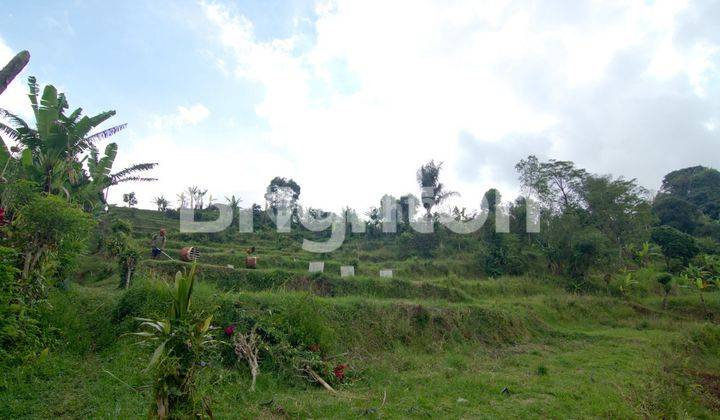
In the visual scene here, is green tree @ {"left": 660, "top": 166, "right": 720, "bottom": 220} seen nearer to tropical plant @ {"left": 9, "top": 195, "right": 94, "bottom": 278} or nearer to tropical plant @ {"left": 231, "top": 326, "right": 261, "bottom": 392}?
tropical plant @ {"left": 231, "top": 326, "right": 261, "bottom": 392}

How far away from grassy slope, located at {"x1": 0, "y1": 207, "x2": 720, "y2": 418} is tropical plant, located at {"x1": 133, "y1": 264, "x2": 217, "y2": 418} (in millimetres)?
1129

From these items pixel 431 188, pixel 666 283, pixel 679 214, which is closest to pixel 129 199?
pixel 431 188

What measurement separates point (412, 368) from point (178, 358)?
21.1ft

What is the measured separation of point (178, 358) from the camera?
3.41 m

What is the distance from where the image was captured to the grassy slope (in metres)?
5.52

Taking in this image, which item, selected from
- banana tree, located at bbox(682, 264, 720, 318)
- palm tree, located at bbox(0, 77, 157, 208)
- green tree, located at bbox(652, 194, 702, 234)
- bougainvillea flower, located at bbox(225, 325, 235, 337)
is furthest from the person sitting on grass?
green tree, located at bbox(652, 194, 702, 234)

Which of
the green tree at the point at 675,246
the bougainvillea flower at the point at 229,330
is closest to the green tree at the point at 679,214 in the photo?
the green tree at the point at 675,246

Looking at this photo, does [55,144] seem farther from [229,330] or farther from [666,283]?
[666,283]

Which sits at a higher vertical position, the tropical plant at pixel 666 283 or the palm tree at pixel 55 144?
the palm tree at pixel 55 144

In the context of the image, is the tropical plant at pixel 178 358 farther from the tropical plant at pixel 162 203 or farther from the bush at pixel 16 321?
the tropical plant at pixel 162 203

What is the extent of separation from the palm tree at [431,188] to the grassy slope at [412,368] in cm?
1460

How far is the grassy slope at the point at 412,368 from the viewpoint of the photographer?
5.52 m

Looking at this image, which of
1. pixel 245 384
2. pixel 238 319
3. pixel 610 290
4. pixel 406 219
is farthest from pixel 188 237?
pixel 610 290

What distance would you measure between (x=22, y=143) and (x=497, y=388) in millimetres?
11792
